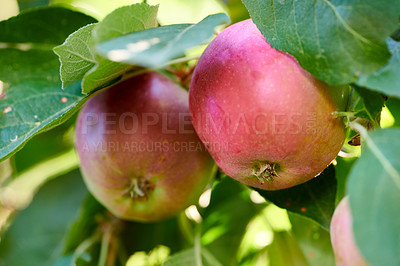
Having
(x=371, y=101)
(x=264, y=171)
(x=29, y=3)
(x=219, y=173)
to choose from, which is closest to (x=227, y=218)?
(x=219, y=173)

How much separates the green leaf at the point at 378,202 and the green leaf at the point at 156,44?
18 cm

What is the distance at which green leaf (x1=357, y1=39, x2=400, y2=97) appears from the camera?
0.40 meters

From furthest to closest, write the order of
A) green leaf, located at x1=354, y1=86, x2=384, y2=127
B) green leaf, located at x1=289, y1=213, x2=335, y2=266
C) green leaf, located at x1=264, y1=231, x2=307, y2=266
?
green leaf, located at x1=264, y1=231, x2=307, y2=266 → green leaf, located at x1=289, y1=213, x2=335, y2=266 → green leaf, located at x1=354, y1=86, x2=384, y2=127

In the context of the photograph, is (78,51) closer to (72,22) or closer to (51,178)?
(72,22)

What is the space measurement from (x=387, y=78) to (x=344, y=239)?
6.5 inches

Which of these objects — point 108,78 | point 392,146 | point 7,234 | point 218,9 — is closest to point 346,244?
point 392,146

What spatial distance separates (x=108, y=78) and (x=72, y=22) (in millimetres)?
286

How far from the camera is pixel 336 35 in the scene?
44cm

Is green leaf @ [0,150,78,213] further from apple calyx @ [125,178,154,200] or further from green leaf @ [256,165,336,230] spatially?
green leaf @ [256,165,336,230]

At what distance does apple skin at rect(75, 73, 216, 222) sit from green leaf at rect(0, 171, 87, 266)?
0.91 ft

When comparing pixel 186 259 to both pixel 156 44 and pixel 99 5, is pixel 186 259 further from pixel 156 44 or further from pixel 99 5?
pixel 99 5

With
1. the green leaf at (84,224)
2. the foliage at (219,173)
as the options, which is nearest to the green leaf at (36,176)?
the foliage at (219,173)

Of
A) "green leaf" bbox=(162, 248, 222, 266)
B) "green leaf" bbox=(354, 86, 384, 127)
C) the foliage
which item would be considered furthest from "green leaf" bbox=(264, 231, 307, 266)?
"green leaf" bbox=(354, 86, 384, 127)
